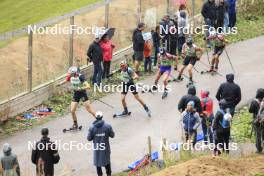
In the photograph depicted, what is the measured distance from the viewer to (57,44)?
24562 mm

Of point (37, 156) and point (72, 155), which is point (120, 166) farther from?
point (37, 156)

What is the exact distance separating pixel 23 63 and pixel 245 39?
9328mm

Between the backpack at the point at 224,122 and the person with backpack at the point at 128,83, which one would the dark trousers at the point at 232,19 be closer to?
the person with backpack at the point at 128,83

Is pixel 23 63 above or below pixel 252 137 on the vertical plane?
above

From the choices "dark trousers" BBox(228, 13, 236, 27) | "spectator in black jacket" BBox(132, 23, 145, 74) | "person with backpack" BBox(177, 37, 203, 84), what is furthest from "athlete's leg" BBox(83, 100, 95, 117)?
"dark trousers" BBox(228, 13, 236, 27)

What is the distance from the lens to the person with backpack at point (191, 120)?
18547 millimetres

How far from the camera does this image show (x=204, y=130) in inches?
768

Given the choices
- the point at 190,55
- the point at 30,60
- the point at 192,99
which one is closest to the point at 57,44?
the point at 30,60

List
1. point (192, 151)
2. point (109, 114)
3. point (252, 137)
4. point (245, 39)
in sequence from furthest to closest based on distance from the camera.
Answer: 1. point (245, 39)
2. point (109, 114)
3. point (252, 137)
4. point (192, 151)

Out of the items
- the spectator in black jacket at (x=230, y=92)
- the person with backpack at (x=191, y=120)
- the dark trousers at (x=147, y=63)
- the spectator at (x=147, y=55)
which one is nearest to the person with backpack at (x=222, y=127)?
the person with backpack at (x=191, y=120)

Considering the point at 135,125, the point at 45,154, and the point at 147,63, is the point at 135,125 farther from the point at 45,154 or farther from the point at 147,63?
the point at 45,154

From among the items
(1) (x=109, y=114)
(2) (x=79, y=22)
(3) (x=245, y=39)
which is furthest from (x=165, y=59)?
(3) (x=245, y=39)

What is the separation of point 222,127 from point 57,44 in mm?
8138

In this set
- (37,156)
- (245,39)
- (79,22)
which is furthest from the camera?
(245,39)
